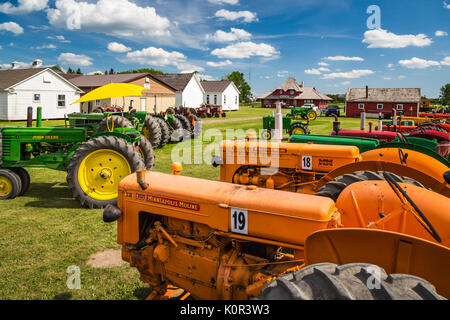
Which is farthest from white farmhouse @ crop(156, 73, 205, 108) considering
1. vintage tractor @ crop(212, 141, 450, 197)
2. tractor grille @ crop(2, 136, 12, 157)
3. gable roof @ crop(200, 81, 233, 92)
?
vintage tractor @ crop(212, 141, 450, 197)

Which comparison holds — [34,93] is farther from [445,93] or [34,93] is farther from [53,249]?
[445,93]

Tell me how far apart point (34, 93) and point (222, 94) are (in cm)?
→ 2297

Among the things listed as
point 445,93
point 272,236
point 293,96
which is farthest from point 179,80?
point 445,93

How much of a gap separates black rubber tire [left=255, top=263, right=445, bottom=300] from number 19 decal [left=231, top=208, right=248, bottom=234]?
2.50 feet

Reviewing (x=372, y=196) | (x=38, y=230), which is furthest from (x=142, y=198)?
(x=38, y=230)

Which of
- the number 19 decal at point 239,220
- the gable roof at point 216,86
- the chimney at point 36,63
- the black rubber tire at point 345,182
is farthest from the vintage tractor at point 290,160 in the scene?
Answer: the gable roof at point 216,86

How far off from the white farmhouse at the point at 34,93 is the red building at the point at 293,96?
37960 millimetres

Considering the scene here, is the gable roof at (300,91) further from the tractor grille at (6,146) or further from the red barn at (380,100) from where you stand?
the tractor grille at (6,146)

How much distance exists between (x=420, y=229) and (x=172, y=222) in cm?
188

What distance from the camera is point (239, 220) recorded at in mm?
2432

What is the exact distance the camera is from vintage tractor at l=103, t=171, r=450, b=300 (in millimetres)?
1813
